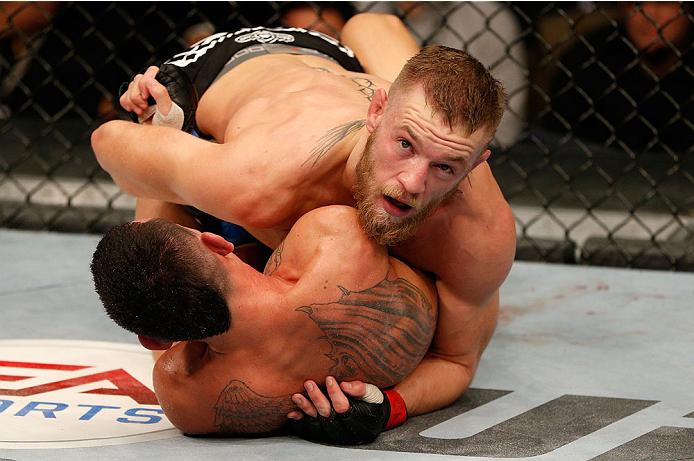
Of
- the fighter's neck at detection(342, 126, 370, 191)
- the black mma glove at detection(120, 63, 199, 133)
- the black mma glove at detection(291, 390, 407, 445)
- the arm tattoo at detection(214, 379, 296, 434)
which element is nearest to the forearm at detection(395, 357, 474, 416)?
the black mma glove at detection(291, 390, 407, 445)

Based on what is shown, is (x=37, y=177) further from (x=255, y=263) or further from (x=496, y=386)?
Answer: (x=496, y=386)

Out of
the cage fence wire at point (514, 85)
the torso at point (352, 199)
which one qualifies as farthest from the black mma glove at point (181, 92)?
the cage fence wire at point (514, 85)

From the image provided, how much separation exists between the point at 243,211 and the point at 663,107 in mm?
2100

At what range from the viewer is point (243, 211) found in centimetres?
140

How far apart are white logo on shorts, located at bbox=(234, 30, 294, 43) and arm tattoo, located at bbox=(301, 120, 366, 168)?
60 centimetres

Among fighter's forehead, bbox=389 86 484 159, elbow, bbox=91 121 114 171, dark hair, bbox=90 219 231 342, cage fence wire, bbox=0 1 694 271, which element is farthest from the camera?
cage fence wire, bbox=0 1 694 271

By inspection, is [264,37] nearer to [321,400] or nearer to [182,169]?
[182,169]

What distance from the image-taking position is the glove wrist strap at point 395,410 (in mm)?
1362

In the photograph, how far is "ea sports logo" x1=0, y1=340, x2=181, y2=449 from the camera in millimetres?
1291

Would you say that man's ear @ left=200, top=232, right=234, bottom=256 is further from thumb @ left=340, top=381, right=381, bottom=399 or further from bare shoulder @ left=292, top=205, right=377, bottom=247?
thumb @ left=340, top=381, right=381, bottom=399

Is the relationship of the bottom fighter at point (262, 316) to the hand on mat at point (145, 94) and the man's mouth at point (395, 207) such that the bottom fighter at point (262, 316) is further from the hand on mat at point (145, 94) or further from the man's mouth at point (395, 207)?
the hand on mat at point (145, 94)

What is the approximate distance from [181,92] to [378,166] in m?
0.54

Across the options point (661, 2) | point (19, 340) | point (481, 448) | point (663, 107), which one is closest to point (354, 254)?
point (481, 448)

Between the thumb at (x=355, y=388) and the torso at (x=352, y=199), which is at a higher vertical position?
the torso at (x=352, y=199)
